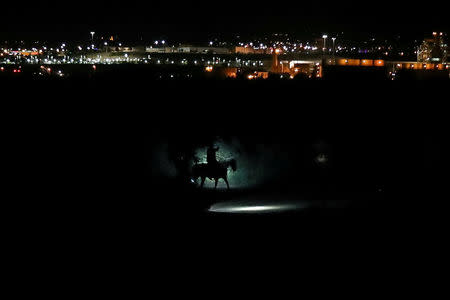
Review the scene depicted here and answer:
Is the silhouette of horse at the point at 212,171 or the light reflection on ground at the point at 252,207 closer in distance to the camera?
the light reflection on ground at the point at 252,207

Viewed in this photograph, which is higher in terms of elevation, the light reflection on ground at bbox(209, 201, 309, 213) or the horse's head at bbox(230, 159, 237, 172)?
the horse's head at bbox(230, 159, 237, 172)

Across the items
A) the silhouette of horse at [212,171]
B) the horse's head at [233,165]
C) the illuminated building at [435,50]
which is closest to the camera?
the silhouette of horse at [212,171]

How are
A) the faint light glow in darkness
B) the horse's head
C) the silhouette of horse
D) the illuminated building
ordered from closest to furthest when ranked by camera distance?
the faint light glow in darkness, the silhouette of horse, the horse's head, the illuminated building

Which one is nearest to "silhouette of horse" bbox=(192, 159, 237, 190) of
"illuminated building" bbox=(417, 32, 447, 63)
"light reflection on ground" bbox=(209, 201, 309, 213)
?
"light reflection on ground" bbox=(209, 201, 309, 213)

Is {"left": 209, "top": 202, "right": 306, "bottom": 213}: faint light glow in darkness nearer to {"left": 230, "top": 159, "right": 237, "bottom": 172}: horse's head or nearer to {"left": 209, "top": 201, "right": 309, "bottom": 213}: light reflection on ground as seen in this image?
{"left": 209, "top": 201, "right": 309, "bottom": 213}: light reflection on ground

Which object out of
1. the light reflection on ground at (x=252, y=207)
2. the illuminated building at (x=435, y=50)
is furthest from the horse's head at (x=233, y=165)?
the illuminated building at (x=435, y=50)

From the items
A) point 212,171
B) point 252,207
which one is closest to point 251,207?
point 252,207

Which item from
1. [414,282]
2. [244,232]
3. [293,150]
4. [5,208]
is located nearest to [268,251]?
[244,232]

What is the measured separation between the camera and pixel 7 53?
49.3 meters

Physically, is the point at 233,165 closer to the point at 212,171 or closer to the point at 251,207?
the point at 212,171

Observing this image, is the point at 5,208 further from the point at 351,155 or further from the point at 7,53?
the point at 7,53

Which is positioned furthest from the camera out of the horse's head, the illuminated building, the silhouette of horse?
the illuminated building

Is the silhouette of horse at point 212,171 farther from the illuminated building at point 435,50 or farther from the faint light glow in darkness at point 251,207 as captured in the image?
the illuminated building at point 435,50

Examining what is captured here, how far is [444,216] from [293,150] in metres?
3.43
